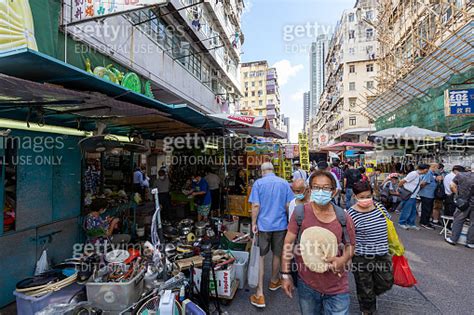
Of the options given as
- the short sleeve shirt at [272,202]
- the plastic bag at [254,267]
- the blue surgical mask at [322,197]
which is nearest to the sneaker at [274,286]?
the plastic bag at [254,267]

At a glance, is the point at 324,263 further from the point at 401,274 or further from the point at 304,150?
the point at 304,150

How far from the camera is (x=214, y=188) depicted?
795 centimetres

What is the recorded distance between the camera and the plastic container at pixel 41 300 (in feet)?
9.76

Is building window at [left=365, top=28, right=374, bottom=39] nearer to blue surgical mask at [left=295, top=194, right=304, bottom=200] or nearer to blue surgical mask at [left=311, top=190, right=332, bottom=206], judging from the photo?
blue surgical mask at [left=295, top=194, right=304, bottom=200]

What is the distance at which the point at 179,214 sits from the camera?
26.1 feet

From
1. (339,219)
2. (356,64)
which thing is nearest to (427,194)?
(339,219)

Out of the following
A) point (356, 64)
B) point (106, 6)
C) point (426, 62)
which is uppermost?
point (356, 64)

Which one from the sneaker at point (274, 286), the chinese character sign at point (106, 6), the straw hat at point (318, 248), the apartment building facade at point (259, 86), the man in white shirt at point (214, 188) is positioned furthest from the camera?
the apartment building facade at point (259, 86)

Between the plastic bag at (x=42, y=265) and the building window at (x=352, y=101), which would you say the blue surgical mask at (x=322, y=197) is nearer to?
the plastic bag at (x=42, y=265)

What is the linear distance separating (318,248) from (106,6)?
6251 mm

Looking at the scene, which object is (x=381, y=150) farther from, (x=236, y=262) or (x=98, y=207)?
(x=98, y=207)

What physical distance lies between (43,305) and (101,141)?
2.42 meters

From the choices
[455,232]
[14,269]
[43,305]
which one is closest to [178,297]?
[43,305]

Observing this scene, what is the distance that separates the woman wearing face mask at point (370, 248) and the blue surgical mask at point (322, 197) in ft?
3.12
